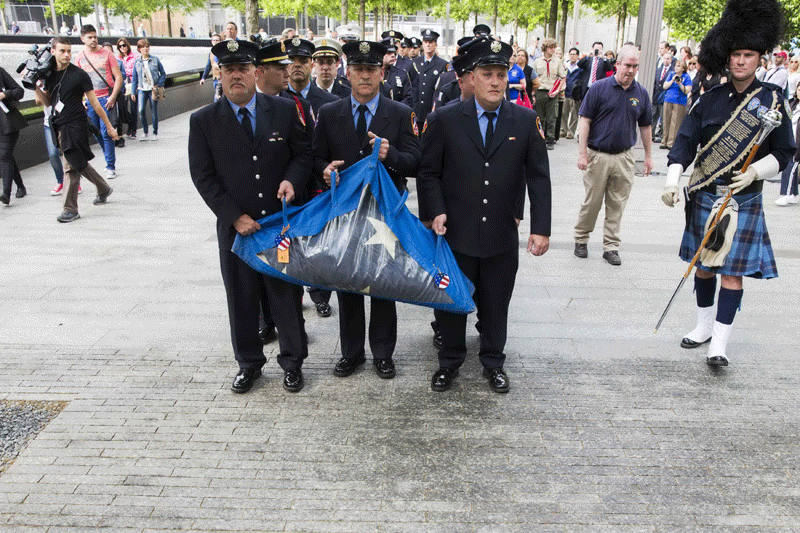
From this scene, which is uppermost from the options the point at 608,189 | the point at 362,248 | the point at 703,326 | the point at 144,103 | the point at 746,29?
the point at 746,29

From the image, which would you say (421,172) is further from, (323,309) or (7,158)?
Result: (7,158)

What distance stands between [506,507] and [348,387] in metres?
1.47

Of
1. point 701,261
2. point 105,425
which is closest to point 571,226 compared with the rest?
point 701,261

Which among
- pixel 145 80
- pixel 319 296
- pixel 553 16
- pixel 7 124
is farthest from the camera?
pixel 553 16

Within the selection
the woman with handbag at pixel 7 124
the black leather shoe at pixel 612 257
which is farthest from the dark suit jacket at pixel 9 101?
the black leather shoe at pixel 612 257

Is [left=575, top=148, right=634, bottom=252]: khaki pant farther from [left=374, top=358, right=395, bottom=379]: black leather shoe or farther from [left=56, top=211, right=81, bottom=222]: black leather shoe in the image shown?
[left=56, top=211, right=81, bottom=222]: black leather shoe

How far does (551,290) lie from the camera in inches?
245

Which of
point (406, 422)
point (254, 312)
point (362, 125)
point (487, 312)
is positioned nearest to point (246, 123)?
point (362, 125)

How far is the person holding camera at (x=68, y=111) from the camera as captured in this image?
26.7 feet

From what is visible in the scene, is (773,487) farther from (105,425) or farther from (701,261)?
(105,425)

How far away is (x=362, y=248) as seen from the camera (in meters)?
3.90

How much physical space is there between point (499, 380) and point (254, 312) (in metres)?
1.57

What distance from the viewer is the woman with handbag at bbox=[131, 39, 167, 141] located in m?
13.8

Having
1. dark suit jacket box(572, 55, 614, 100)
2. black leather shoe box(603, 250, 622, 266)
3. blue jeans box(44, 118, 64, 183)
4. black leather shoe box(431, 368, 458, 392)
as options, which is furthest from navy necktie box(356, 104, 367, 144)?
dark suit jacket box(572, 55, 614, 100)
